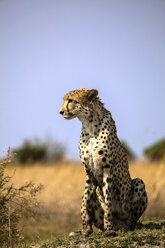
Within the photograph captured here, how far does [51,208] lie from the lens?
10.4 meters

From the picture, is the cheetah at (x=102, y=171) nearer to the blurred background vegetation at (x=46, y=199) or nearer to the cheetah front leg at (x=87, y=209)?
the cheetah front leg at (x=87, y=209)

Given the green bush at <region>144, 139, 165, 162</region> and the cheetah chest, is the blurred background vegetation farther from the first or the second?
the green bush at <region>144, 139, 165, 162</region>

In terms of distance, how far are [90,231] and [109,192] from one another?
1.76 feet

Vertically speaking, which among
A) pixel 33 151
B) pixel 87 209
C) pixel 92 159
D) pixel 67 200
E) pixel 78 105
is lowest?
pixel 87 209

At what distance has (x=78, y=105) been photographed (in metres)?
4.47


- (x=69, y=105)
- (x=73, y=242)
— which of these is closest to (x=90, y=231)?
(x=73, y=242)

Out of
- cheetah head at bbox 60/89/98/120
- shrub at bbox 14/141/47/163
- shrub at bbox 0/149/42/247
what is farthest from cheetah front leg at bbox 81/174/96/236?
shrub at bbox 14/141/47/163

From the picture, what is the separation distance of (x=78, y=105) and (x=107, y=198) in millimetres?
1080

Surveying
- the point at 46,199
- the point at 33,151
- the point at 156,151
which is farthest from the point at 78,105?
the point at 33,151

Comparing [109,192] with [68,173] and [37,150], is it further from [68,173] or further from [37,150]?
[37,150]

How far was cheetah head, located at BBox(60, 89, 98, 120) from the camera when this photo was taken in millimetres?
4457

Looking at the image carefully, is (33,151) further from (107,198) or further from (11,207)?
(107,198)

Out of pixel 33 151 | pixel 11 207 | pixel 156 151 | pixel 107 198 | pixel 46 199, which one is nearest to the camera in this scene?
pixel 107 198

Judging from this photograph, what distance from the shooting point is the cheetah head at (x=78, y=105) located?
14.6 feet
